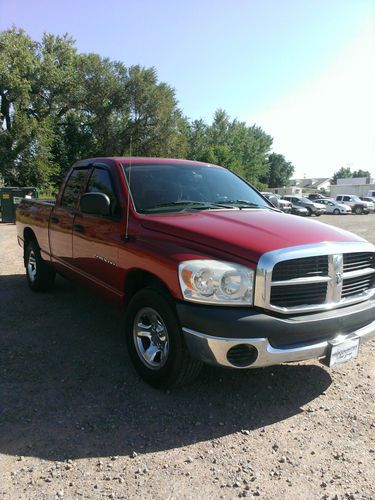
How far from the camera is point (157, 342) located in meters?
3.55

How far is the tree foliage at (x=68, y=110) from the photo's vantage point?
31047 mm

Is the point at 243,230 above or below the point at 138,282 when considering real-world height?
above

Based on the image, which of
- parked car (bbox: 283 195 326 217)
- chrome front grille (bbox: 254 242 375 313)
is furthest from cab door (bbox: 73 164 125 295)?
parked car (bbox: 283 195 326 217)

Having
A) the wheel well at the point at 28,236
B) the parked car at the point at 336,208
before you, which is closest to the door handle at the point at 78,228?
the wheel well at the point at 28,236

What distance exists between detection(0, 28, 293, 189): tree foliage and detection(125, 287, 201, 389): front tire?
30132 millimetres

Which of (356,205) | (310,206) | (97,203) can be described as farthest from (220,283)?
(356,205)

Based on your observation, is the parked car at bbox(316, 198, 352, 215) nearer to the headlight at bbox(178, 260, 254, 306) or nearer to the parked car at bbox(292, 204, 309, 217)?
the parked car at bbox(292, 204, 309, 217)

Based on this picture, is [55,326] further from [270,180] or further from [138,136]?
[270,180]

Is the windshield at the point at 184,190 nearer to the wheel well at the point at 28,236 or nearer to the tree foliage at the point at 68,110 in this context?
the wheel well at the point at 28,236

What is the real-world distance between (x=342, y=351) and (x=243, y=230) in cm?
116

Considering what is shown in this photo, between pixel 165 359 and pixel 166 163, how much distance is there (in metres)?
2.26

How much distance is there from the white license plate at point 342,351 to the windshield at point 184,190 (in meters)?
1.63

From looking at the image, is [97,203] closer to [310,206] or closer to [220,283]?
[220,283]

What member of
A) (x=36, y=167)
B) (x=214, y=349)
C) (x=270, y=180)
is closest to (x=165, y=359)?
(x=214, y=349)
